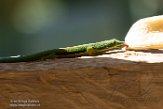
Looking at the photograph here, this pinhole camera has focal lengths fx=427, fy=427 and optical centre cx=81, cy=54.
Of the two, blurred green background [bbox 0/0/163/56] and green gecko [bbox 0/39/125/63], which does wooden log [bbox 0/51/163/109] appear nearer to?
green gecko [bbox 0/39/125/63]

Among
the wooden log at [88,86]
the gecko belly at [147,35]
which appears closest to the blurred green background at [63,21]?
the gecko belly at [147,35]

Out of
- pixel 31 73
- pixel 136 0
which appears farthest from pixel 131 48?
pixel 136 0

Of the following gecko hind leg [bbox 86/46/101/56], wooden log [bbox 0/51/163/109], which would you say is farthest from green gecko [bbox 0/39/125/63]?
wooden log [bbox 0/51/163/109]

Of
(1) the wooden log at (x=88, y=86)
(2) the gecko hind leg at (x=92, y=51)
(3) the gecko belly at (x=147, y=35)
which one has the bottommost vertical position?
(1) the wooden log at (x=88, y=86)

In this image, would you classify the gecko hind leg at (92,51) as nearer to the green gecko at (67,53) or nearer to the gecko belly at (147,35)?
the green gecko at (67,53)

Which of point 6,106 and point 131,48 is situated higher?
point 131,48

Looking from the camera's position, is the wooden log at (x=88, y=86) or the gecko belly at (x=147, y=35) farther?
the gecko belly at (x=147, y=35)

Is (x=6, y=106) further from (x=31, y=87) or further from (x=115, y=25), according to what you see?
(x=115, y=25)
